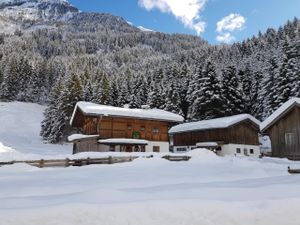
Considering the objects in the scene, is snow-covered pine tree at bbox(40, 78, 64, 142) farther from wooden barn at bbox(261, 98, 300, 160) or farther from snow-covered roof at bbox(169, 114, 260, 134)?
wooden barn at bbox(261, 98, 300, 160)

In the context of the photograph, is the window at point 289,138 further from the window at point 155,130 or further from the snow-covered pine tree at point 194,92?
the snow-covered pine tree at point 194,92

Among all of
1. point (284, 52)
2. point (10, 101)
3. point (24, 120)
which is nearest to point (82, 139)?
point (284, 52)

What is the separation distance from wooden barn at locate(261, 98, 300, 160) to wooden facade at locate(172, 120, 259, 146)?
11.7m

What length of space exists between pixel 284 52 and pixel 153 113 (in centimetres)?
2819

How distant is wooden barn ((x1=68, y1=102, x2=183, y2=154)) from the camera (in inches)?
1409

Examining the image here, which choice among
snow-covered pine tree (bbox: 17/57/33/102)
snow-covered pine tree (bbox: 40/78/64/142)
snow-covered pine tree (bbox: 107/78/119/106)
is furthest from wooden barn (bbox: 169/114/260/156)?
snow-covered pine tree (bbox: 17/57/33/102)

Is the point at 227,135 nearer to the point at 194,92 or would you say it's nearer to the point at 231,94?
the point at 231,94

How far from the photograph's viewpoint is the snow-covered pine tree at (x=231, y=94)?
2108 inches

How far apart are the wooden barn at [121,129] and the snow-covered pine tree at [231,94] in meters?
16.8

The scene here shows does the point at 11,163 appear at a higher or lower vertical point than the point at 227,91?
lower

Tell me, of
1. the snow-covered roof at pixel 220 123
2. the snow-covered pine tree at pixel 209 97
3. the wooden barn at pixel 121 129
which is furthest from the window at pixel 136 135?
the snow-covered pine tree at pixel 209 97

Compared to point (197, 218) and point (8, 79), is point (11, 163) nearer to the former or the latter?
point (197, 218)

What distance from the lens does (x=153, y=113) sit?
1537 inches

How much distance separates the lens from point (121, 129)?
37.2m
